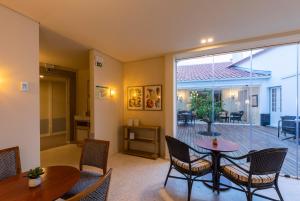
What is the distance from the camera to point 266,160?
2.15 meters

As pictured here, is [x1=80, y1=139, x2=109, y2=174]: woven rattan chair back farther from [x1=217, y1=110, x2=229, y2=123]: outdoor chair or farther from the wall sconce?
[x1=217, y1=110, x2=229, y2=123]: outdoor chair

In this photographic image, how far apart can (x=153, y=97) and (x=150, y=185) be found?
7.72 ft

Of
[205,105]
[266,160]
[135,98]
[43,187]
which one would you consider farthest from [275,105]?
[43,187]

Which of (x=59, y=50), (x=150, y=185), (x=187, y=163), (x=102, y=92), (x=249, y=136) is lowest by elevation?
(x=150, y=185)

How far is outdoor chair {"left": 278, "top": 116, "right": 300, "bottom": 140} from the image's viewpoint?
12.0ft

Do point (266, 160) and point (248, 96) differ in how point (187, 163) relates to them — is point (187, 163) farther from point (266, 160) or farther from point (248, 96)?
point (248, 96)

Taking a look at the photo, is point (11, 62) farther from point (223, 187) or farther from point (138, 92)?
point (223, 187)

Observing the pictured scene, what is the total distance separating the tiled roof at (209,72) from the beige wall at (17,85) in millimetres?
3255

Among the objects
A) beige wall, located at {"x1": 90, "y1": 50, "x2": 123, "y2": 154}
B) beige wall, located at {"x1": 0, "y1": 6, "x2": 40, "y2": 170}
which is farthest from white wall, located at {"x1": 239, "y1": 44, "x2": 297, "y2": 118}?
beige wall, located at {"x1": 0, "y1": 6, "x2": 40, "y2": 170}

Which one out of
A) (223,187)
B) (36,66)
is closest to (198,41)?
(223,187)

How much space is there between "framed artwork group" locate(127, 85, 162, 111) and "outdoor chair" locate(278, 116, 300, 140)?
289cm

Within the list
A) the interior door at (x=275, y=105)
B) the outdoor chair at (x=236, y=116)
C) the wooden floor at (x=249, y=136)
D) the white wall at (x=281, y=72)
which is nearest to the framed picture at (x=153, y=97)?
the wooden floor at (x=249, y=136)

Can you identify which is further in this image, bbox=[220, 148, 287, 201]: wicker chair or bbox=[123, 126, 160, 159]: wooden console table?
bbox=[123, 126, 160, 159]: wooden console table

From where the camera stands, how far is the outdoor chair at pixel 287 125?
12.0 ft
